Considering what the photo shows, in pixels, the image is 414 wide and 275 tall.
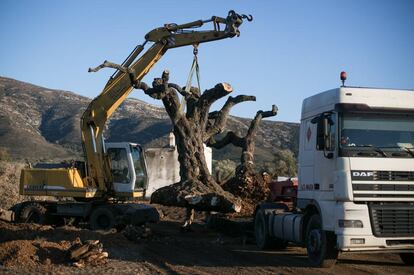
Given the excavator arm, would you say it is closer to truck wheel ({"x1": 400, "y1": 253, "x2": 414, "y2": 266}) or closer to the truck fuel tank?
the truck fuel tank

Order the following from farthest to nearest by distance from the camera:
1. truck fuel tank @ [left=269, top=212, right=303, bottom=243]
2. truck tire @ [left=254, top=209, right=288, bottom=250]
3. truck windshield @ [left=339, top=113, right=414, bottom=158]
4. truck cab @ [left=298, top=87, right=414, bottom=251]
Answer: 1. truck tire @ [left=254, top=209, right=288, bottom=250]
2. truck fuel tank @ [left=269, top=212, right=303, bottom=243]
3. truck windshield @ [left=339, top=113, right=414, bottom=158]
4. truck cab @ [left=298, top=87, right=414, bottom=251]

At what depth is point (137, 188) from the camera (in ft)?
65.7

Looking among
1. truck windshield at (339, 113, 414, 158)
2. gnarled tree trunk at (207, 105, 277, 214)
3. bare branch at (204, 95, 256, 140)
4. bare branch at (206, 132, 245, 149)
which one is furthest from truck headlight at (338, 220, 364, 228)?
bare branch at (206, 132, 245, 149)

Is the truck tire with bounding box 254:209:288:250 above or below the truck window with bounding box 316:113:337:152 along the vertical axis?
below

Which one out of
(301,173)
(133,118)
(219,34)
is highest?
(133,118)

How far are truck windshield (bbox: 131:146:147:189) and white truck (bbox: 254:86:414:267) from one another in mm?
8726

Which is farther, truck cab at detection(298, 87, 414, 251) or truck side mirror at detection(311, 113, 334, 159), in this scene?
truck side mirror at detection(311, 113, 334, 159)

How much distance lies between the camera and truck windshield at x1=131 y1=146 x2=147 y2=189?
2003 centimetres

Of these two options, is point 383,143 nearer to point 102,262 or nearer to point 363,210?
point 363,210

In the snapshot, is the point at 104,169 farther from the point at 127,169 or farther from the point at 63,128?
the point at 63,128

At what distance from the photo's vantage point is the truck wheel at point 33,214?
20.6 meters

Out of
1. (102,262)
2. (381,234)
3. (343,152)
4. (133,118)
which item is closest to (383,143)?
(343,152)

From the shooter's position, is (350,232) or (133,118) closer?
(350,232)

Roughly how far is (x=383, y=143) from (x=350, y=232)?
1962 millimetres
